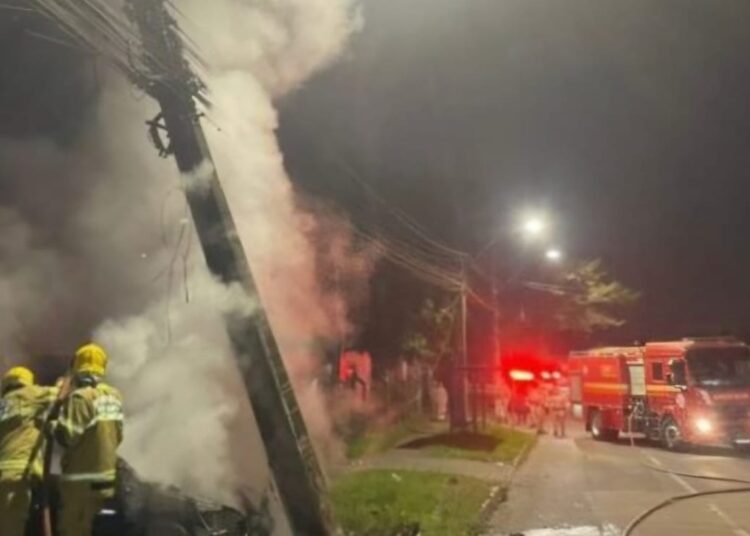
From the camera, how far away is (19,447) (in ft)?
20.7

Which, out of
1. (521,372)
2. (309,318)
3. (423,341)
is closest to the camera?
(309,318)

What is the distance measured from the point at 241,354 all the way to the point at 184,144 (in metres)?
2.07

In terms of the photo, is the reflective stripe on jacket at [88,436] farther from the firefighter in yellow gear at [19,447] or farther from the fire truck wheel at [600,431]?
the fire truck wheel at [600,431]

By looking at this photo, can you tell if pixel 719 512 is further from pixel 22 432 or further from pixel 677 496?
pixel 22 432

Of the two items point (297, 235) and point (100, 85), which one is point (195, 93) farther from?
point (297, 235)

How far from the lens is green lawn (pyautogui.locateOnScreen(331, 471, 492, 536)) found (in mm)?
10070

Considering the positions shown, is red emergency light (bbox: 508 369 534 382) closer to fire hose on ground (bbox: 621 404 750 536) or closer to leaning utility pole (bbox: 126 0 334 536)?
fire hose on ground (bbox: 621 404 750 536)

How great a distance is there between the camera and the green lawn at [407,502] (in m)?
10.1

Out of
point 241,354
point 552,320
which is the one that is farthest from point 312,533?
point 552,320

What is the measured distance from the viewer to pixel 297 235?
1245 cm

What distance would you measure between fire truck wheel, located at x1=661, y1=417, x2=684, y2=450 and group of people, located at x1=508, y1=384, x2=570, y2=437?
419 cm

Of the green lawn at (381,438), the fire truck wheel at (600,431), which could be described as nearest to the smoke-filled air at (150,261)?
the green lawn at (381,438)

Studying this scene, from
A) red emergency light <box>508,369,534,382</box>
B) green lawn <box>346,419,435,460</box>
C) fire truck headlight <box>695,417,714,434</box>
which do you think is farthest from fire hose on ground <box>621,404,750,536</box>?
green lawn <box>346,419,435,460</box>

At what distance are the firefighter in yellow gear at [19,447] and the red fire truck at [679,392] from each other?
58.2ft
